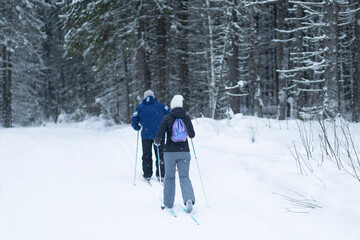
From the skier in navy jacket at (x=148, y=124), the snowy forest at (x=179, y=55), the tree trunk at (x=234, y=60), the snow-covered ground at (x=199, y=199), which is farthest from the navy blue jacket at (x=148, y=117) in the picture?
the tree trunk at (x=234, y=60)

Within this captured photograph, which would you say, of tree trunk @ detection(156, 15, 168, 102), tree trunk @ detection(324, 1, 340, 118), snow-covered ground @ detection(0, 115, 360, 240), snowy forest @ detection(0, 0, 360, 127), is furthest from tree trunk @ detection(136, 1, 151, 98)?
tree trunk @ detection(324, 1, 340, 118)

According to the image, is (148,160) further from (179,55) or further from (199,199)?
(179,55)

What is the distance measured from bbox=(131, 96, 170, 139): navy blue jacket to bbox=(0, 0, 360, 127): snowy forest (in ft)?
16.9

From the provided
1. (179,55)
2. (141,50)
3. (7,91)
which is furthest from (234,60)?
(7,91)

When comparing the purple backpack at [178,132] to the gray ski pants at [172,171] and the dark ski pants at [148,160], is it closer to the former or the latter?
the gray ski pants at [172,171]

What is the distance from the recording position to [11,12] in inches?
903

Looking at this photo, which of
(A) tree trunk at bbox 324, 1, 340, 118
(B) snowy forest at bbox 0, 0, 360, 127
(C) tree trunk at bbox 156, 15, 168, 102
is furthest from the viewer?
(C) tree trunk at bbox 156, 15, 168, 102

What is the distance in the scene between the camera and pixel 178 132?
525 centimetres

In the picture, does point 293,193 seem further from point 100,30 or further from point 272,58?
point 272,58

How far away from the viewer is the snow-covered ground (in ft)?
13.7

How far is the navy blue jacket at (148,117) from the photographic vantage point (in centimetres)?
734

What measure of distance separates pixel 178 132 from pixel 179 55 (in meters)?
15.3

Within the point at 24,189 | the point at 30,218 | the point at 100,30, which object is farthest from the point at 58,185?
the point at 100,30

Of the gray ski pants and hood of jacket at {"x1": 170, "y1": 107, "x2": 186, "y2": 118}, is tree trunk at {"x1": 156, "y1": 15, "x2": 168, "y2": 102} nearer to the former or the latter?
hood of jacket at {"x1": 170, "y1": 107, "x2": 186, "y2": 118}
